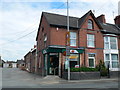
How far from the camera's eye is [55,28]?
1944 centimetres

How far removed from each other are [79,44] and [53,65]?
481 cm

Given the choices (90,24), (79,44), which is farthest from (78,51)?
(90,24)

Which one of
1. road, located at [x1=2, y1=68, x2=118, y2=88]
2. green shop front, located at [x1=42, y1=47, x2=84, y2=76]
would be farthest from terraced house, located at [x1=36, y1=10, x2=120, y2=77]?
road, located at [x1=2, y1=68, x2=118, y2=88]

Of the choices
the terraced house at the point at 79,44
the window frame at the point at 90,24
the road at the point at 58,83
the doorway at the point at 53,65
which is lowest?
the road at the point at 58,83

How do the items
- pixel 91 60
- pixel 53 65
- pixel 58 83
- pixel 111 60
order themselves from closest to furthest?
pixel 58 83 → pixel 53 65 → pixel 91 60 → pixel 111 60

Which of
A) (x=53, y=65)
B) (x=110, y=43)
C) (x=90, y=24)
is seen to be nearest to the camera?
(x=53, y=65)

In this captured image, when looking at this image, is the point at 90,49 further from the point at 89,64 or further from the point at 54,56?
the point at 54,56

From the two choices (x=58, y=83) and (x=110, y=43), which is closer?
(x=58, y=83)

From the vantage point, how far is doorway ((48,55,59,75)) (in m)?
19.0

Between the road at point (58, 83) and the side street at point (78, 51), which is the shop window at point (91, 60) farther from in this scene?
the road at point (58, 83)

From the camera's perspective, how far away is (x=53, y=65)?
19.3 m

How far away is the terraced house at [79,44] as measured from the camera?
19.0m

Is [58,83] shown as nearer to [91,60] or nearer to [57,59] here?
[57,59]

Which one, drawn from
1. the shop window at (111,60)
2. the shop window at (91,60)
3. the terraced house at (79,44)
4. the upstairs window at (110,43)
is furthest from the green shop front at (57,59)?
the upstairs window at (110,43)
